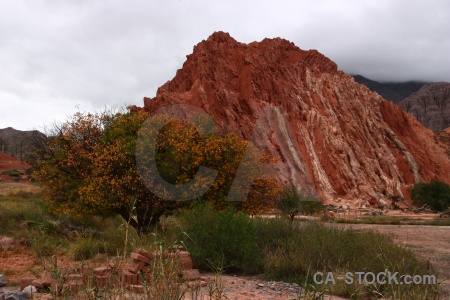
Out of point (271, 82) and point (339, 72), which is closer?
point (271, 82)

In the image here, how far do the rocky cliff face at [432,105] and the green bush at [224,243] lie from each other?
15395 centimetres

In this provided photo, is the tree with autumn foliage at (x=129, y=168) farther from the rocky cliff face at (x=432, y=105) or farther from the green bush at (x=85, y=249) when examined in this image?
the rocky cliff face at (x=432, y=105)

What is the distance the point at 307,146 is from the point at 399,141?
2094 cm

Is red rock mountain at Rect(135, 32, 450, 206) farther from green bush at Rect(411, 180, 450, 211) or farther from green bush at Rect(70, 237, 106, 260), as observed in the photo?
green bush at Rect(70, 237, 106, 260)

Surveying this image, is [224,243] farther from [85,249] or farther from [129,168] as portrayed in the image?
[129,168]

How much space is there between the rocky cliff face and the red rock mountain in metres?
82.8

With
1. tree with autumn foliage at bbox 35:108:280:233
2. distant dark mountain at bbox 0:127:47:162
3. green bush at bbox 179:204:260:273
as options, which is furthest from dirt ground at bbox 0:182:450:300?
distant dark mountain at bbox 0:127:47:162

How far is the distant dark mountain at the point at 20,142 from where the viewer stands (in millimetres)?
20578

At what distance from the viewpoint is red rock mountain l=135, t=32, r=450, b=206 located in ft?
191

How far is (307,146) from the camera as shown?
59.9m

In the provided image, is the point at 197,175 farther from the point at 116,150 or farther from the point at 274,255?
the point at 274,255

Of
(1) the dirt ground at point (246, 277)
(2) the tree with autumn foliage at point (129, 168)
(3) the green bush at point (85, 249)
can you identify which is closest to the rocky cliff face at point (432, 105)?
(1) the dirt ground at point (246, 277)

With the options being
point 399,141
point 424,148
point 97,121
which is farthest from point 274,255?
point 424,148

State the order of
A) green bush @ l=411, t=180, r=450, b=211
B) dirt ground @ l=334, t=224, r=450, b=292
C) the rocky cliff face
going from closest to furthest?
dirt ground @ l=334, t=224, r=450, b=292 < green bush @ l=411, t=180, r=450, b=211 < the rocky cliff face
